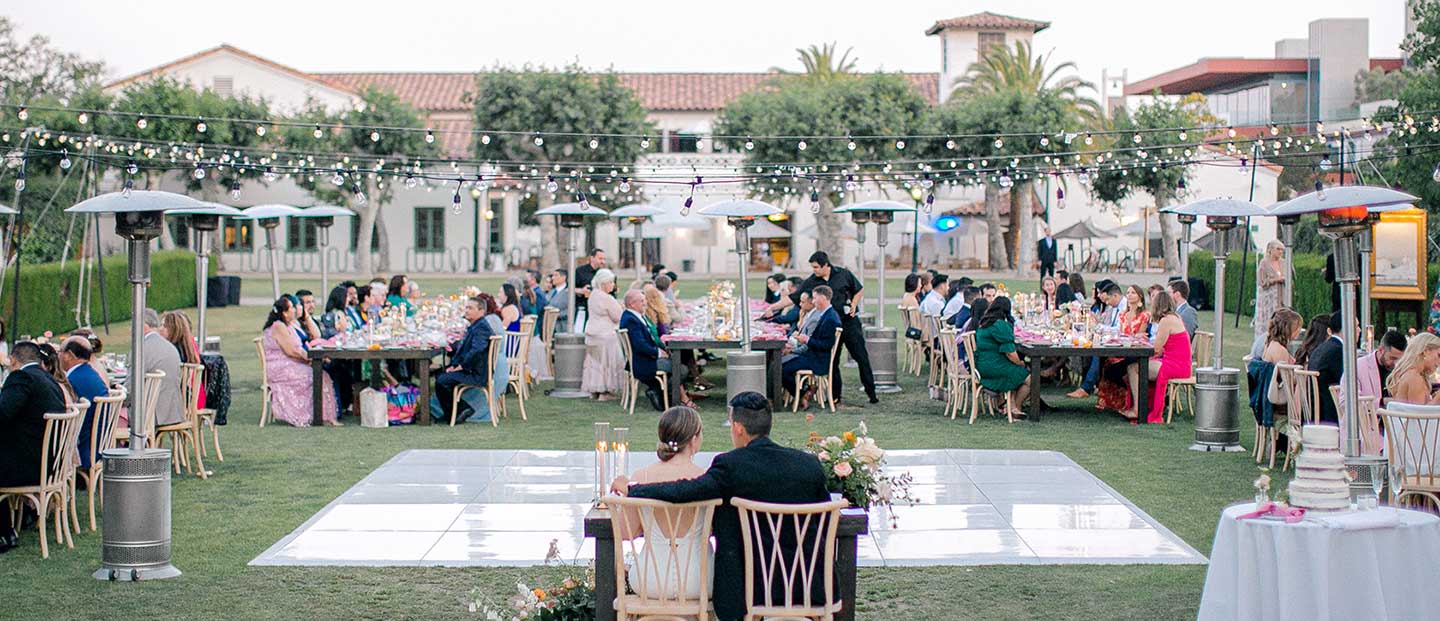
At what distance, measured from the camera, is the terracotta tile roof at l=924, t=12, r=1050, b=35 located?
197 ft

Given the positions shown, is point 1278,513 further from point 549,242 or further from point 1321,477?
point 549,242

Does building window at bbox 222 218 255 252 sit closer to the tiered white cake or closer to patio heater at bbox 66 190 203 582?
patio heater at bbox 66 190 203 582

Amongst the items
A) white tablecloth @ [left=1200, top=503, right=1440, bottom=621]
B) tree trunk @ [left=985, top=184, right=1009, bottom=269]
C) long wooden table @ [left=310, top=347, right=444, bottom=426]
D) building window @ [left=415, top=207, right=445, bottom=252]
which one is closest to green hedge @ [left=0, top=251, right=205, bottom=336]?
long wooden table @ [left=310, top=347, right=444, bottom=426]

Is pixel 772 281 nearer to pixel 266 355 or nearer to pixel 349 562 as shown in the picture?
pixel 266 355

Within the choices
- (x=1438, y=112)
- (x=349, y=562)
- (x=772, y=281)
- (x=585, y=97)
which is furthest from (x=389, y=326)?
(x=585, y=97)

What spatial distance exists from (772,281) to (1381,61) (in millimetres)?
47134

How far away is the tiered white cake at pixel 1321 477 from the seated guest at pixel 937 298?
1171cm

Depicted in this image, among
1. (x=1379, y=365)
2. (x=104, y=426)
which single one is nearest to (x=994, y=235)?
(x=1379, y=365)

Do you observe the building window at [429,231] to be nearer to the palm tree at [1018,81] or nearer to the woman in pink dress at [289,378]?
the palm tree at [1018,81]

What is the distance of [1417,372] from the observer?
8.51 m

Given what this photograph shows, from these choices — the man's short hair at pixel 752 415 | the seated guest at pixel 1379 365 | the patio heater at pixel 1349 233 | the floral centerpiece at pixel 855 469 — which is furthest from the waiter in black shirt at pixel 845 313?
the man's short hair at pixel 752 415

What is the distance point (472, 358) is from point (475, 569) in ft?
20.0

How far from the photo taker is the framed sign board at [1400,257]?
18281mm

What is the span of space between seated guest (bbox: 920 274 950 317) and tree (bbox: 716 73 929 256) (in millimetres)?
26291
